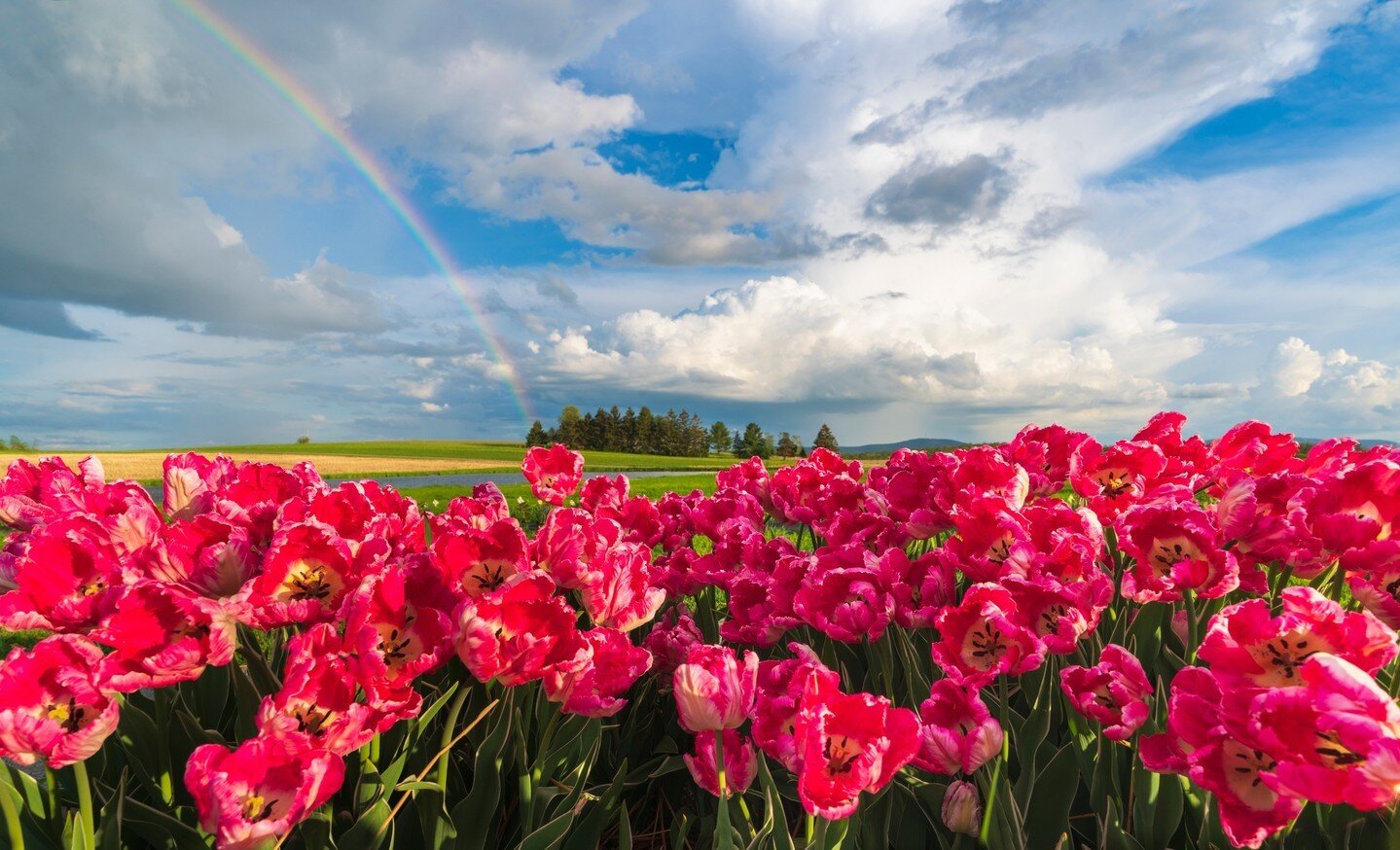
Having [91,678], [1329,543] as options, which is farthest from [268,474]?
[1329,543]

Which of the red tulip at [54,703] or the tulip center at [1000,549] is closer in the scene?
the red tulip at [54,703]

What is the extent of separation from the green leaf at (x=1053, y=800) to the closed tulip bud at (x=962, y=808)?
0.26m

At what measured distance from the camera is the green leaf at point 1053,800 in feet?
7.59

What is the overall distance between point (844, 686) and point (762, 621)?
43cm

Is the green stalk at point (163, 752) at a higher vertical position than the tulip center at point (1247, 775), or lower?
lower

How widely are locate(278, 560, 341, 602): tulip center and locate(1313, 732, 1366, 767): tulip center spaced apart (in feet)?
7.48

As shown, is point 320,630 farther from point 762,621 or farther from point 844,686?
point 844,686

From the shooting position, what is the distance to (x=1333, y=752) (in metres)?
1.34

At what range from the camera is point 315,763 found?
1694 millimetres

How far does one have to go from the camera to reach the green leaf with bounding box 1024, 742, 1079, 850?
2.31 m

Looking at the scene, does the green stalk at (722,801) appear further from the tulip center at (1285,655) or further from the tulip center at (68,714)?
the tulip center at (68,714)

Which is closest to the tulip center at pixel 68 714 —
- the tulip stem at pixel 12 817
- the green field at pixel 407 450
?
the tulip stem at pixel 12 817

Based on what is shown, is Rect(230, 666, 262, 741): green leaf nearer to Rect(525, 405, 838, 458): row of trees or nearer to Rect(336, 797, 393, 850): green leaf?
Rect(336, 797, 393, 850): green leaf

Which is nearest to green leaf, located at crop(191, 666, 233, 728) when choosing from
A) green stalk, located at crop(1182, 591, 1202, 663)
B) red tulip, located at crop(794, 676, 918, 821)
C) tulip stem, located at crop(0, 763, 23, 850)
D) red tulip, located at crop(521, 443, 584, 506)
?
tulip stem, located at crop(0, 763, 23, 850)
